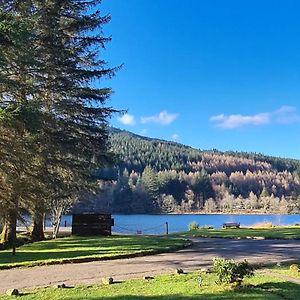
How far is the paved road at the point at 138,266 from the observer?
9590mm

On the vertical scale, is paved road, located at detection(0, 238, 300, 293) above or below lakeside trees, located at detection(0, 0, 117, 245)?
below

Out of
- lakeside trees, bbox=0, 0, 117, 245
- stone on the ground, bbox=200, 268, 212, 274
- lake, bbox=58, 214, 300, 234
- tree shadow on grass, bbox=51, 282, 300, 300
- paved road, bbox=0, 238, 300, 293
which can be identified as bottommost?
lake, bbox=58, 214, 300, 234

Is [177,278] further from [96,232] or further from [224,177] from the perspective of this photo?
[224,177]

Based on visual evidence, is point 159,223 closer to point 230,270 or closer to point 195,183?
point 230,270

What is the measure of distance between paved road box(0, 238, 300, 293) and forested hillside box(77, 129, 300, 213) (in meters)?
85.9

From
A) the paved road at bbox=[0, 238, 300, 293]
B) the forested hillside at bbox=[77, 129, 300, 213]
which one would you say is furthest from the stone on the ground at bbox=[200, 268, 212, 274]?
the forested hillside at bbox=[77, 129, 300, 213]

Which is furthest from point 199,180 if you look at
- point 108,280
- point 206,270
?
point 108,280

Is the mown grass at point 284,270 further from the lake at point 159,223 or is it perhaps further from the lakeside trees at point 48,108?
the lake at point 159,223

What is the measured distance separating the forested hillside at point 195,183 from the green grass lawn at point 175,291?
300 ft

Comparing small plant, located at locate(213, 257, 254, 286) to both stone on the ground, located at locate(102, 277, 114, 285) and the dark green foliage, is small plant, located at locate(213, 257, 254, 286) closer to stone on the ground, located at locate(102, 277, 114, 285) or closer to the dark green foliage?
stone on the ground, located at locate(102, 277, 114, 285)

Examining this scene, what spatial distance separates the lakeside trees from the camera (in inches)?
564

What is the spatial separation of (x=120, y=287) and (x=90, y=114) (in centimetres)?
1437

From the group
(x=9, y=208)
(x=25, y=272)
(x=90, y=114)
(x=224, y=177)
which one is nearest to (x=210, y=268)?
(x=25, y=272)

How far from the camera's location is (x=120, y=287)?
8430 mm
